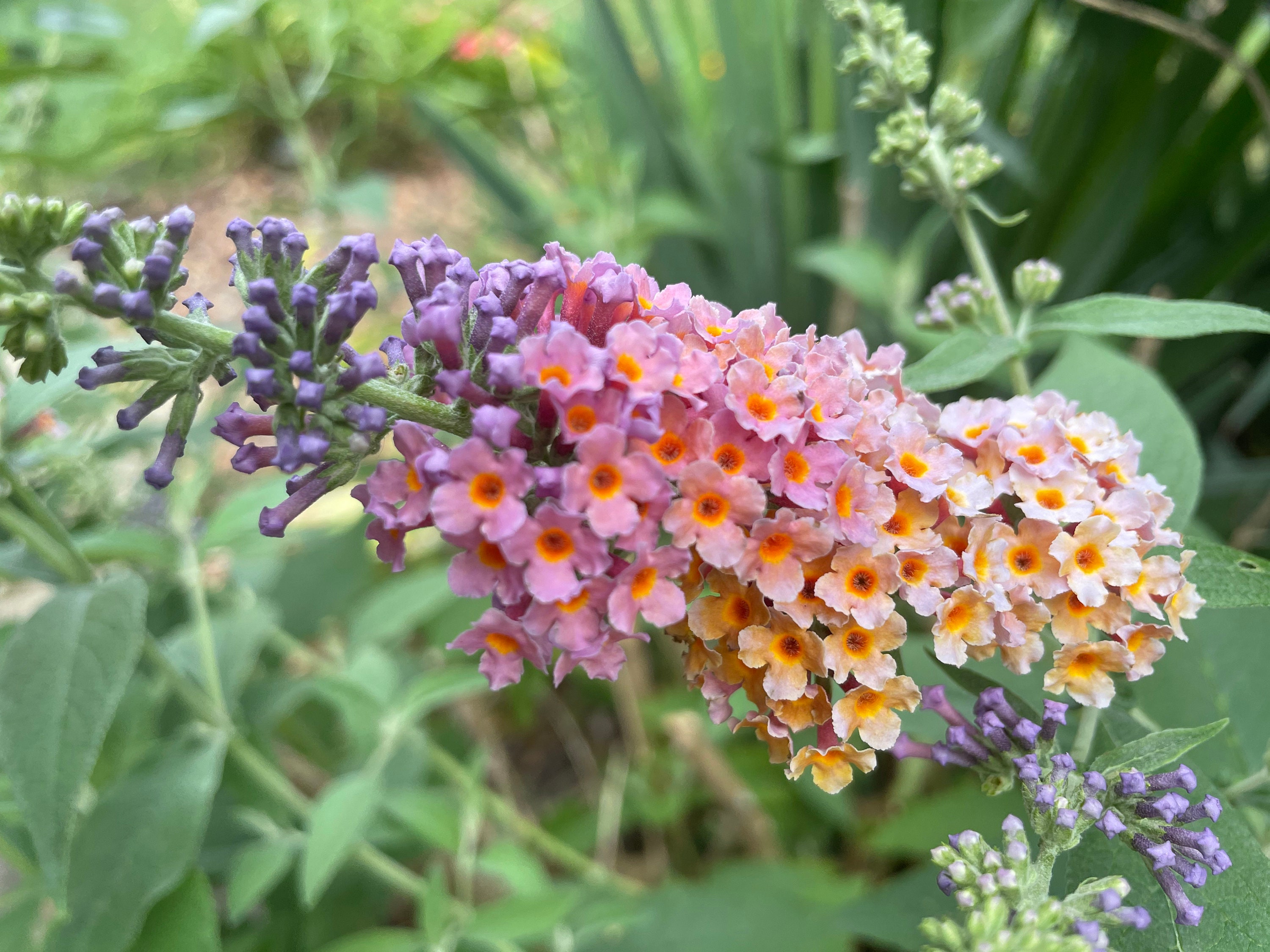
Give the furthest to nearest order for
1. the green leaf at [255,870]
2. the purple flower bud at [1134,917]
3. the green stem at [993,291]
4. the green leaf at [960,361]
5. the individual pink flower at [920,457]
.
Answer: the green leaf at [255,870] < the green stem at [993,291] < the green leaf at [960,361] < the individual pink flower at [920,457] < the purple flower bud at [1134,917]

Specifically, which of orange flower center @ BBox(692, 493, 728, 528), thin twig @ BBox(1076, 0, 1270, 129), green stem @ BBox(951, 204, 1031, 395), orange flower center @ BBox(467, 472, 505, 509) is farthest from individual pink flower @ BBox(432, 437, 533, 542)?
thin twig @ BBox(1076, 0, 1270, 129)

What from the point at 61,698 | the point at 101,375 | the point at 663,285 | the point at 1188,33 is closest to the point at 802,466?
the point at 101,375

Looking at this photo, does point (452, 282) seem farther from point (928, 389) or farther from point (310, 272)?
point (928, 389)

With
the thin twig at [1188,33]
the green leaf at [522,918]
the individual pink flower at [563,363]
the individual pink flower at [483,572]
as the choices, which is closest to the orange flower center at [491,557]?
the individual pink flower at [483,572]

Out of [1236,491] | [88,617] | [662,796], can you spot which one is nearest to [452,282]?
[88,617]

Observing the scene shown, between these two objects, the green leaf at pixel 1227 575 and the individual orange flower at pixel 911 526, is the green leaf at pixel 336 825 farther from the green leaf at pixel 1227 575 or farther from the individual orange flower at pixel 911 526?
the green leaf at pixel 1227 575

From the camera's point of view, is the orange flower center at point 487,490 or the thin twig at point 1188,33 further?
the thin twig at point 1188,33
